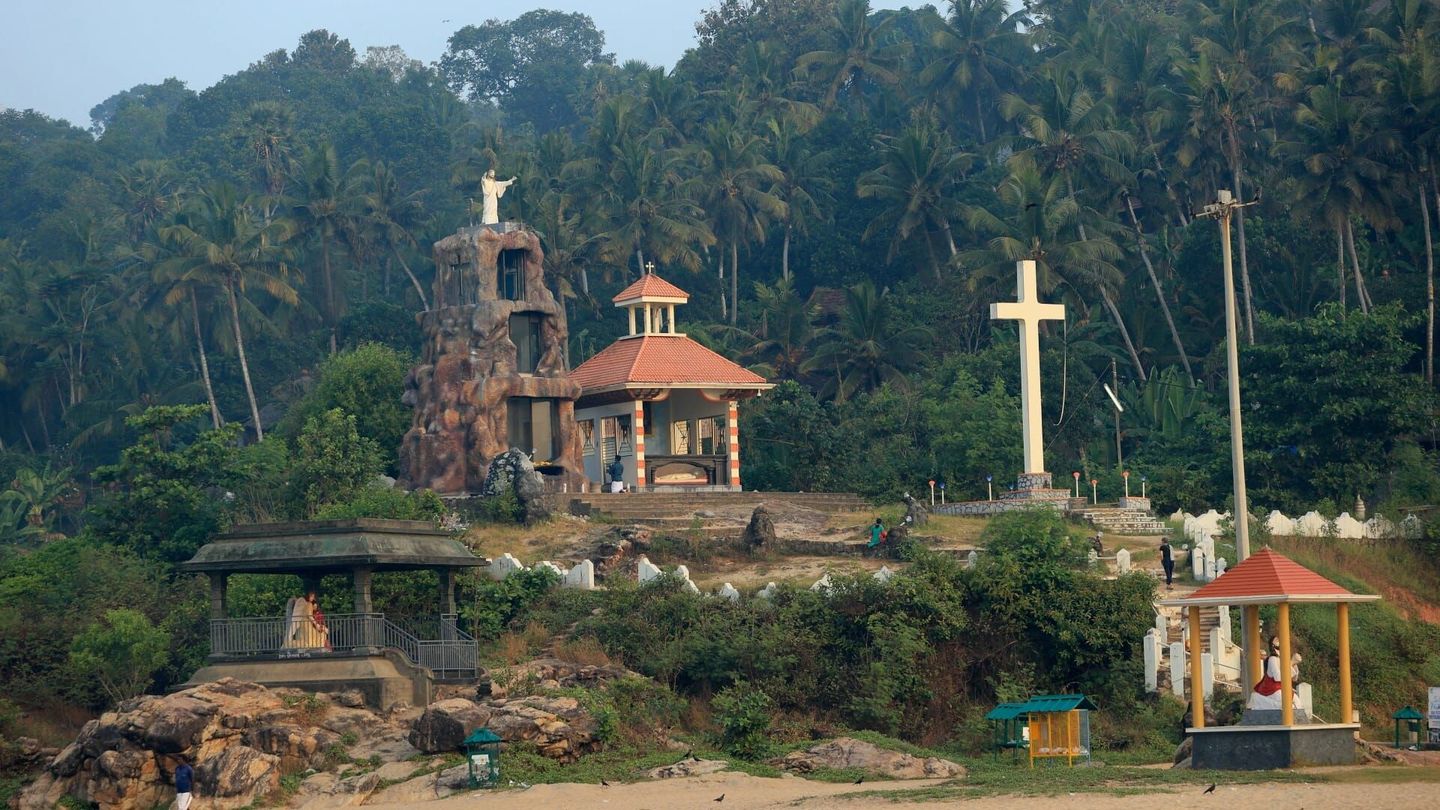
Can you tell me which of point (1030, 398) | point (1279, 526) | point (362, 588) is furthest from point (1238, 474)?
point (1030, 398)

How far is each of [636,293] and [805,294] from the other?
24.6 meters

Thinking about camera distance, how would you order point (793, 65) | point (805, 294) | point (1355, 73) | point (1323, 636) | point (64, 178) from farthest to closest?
1. point (64, 178)
2. point (793, 65)
3. point (805, 294)
4. point (1355, 73)
5. point (1323, 636)

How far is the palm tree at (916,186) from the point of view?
→ 6969cm

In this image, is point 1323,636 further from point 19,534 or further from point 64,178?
point 64,178

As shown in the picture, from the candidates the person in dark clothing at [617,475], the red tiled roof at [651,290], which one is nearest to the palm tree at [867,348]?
the red tiled roof at [651,290]

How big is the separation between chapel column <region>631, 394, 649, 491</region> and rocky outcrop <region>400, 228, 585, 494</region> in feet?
5.04

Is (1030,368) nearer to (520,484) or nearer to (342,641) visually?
(520,484)

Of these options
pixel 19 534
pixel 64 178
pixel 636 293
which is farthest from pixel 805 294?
pixel 64 178

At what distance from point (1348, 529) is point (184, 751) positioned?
24511 mm

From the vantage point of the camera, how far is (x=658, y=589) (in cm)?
3722

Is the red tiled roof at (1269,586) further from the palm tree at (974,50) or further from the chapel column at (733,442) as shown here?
the palm tree at (974,50)

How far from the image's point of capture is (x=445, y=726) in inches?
1166

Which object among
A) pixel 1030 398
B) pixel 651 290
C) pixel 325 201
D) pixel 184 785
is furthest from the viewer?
pixel 325 201

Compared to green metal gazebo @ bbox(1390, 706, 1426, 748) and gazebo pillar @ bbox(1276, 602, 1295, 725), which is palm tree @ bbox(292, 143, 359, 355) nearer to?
green metal gazebo @ bbox(1390, 706, 1426, 748)
